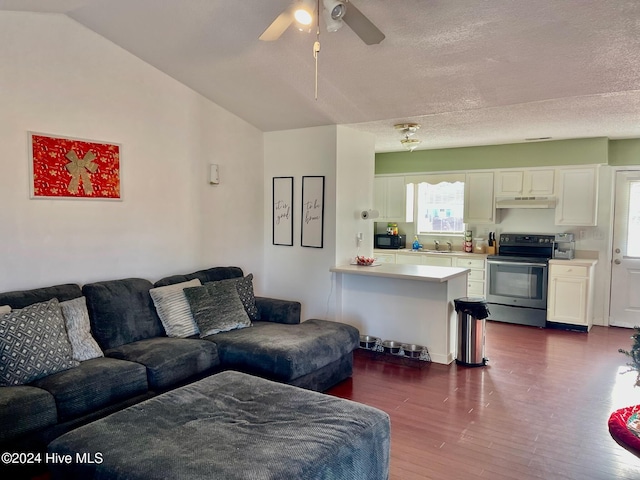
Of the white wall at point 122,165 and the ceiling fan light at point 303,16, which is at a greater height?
the ceiling fan light at point 303,16

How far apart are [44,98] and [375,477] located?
331 cm

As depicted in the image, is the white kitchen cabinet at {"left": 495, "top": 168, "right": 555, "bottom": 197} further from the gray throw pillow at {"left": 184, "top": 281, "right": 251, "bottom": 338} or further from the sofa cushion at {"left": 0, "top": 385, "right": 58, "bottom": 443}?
the sofa cushion at {"left": 0, "top": 385, "right": 58, "bottom": 443}

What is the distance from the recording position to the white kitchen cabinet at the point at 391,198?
23.0 ft

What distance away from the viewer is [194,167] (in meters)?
4.44

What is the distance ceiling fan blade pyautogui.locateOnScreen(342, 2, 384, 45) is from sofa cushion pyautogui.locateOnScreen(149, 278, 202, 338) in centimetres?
247

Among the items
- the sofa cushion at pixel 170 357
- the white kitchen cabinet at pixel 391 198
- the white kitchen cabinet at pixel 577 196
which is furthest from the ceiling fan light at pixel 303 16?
the white kitchen cabinet at pixel 391 198

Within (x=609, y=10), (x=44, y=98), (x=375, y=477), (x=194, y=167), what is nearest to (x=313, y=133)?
(x=194, y=167)

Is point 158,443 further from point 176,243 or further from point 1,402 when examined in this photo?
point 176,243

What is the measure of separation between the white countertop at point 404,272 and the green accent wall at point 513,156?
2298mm

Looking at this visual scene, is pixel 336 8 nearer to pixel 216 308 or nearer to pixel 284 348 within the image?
pixel 284 348

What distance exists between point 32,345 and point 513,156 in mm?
5700

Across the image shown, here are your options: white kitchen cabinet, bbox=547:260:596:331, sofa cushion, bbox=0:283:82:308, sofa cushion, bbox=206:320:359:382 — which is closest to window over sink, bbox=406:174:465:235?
white kitchen cabinet, bbox=547:260:596:331

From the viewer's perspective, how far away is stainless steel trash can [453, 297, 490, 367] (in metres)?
4.27

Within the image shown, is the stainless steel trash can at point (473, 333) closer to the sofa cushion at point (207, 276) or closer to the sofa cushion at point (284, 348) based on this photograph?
the sofa cushion at point (284, 348)
